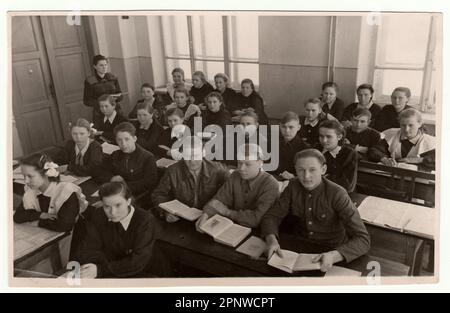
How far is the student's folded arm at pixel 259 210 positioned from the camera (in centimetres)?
181

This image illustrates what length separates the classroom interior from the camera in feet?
5.53

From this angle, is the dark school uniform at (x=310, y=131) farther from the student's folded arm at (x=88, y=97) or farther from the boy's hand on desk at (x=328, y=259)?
the student's folded arm at (x=88, y=97)

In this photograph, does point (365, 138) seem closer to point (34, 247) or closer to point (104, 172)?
point (104, 172)

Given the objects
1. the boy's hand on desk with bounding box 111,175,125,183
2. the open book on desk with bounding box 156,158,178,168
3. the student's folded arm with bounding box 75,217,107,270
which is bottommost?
the student's folded arm with bounding box 75,217,107,270

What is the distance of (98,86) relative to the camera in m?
2.85

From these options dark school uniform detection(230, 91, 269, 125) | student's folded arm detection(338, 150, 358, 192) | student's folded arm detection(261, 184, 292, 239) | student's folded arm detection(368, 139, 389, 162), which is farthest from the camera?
dark school uniform detection(230, 91, 269, 125)

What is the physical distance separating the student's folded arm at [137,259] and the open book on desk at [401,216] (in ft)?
3.58

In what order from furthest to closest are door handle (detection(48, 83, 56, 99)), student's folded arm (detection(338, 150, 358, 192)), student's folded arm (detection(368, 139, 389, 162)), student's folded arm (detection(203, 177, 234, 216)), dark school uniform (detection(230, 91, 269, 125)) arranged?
door handle (detection(48, 83, 56, 99)) < dark school uniform (detection(230, 91, 269, 125)) < student's folded arm (detection(368, 139, 389, 162)) < student's folded arm (detection(338, 150, 358, 192)) < student's folded arm (detection(203, 177, 234, 216))

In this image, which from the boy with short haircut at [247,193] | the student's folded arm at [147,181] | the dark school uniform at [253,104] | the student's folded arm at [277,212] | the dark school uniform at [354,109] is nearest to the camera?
the student's folded arm at [277,212]

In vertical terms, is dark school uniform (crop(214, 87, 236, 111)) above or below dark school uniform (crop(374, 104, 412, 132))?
above

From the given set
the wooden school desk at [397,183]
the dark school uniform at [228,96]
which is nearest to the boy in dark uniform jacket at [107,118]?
the dark school uniform at [228,96]

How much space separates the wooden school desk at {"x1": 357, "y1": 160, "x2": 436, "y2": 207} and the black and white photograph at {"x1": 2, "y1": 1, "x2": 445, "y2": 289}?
1 cm

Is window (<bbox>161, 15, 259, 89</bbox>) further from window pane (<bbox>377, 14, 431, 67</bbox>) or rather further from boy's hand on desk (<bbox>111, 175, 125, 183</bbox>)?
boy's hand on desk (<bbox>111, 175, 125, 183</bbox>)

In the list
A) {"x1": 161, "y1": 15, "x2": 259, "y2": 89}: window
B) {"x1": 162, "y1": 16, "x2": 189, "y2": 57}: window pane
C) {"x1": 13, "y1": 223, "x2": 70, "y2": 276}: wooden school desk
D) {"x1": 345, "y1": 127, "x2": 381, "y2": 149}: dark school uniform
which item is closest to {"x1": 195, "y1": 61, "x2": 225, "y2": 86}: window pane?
{"x1": 161, "y1": 15, "x2": 259, "y2": 89}: window
